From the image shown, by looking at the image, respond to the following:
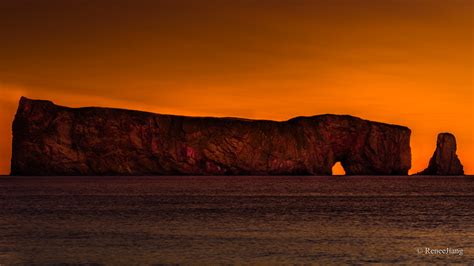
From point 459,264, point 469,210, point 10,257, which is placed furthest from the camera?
point 469,210

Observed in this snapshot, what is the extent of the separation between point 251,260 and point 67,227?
22946 mm

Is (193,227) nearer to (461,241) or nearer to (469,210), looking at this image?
(461,241)

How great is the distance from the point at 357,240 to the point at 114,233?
16686 mm

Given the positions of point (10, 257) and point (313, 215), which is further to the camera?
point (313, 215)

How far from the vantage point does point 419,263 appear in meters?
36.8

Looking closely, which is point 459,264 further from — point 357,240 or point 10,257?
point 10,257

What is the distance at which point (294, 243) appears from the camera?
45.0 metres

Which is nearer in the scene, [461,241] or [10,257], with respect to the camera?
[10,257]

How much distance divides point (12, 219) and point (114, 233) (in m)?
17.1

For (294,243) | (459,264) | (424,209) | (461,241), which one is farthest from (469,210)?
(459,264)

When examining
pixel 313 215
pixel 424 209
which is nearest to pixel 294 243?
pixel 313 215

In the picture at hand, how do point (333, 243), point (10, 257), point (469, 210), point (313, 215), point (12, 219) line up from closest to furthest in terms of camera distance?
point (10, 257), point (333, 243), point (12, 219), point (313, 215), point (469, 210)

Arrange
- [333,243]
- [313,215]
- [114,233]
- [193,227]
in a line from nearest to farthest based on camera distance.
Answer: [333,243] < [114,233] < [193,227] < [313,215]

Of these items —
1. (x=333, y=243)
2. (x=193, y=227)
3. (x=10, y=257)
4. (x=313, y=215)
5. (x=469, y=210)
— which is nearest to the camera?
(x=10, y=257)
